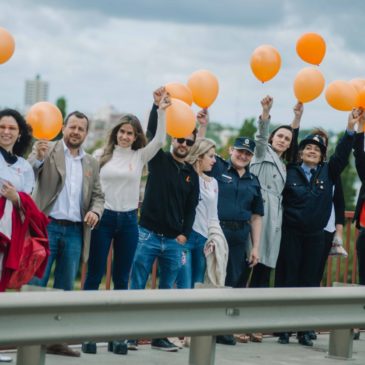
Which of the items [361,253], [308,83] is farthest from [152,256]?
[361,253]

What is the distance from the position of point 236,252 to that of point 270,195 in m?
0.68

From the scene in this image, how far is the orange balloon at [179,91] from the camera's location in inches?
344

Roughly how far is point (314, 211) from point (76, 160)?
2.67m

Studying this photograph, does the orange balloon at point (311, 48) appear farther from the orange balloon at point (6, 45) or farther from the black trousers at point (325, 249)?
the orange balloon at point (6, 45)

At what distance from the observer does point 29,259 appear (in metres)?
7.04

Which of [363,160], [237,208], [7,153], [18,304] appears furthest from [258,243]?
[18,304]

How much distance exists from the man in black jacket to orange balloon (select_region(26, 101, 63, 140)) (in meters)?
0.98

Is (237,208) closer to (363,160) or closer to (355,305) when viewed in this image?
(363,160)

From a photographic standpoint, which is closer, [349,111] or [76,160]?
[76,160]

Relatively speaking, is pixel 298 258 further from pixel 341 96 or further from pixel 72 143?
pixel 72 143

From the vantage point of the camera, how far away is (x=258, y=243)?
9.39 metres

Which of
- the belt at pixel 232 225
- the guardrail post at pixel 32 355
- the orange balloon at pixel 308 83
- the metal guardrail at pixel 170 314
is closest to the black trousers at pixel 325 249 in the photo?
the belt at pixel 232 225

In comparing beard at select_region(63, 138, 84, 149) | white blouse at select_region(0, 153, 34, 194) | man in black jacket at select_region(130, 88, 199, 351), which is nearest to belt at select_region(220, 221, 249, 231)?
man in black jacket at select_region(130, 88, 199, 351)

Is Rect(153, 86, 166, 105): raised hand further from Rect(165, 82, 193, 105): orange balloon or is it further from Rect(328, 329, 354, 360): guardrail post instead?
Rect(328, 329, 354, 360): guardrail post
